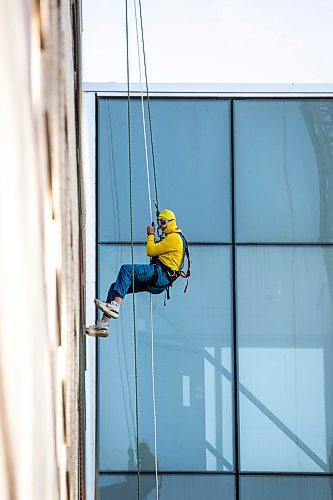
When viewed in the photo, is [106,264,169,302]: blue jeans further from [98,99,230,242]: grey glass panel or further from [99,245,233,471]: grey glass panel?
[98,99,230,242]: grey glass panel

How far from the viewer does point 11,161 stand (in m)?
3.06

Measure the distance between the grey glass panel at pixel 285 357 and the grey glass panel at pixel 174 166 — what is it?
0.66 meters

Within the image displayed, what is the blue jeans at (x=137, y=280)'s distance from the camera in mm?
13133

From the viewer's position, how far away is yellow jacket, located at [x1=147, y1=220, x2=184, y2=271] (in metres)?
13.0

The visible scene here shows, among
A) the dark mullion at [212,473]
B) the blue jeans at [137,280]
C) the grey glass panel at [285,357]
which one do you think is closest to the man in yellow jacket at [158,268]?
the blue jeans at [137,280]

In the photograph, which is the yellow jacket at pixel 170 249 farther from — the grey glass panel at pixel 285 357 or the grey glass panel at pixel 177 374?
the grey glass panel at pixel 285 357

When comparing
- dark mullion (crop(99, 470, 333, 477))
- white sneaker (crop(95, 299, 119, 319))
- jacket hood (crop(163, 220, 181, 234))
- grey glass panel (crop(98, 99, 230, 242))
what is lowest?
dark mullion (crop(99, 470, 333, 477))

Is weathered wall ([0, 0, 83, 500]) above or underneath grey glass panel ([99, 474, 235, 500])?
above

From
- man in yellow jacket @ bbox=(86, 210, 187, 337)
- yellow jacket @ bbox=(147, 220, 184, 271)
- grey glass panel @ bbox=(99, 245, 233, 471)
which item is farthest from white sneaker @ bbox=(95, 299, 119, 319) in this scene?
grey glass panel @ bbox=(99, 245, 233, 471)

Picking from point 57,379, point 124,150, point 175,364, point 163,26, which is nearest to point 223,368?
point 175,364

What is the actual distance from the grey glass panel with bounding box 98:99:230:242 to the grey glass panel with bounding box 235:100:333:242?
0.69 ft

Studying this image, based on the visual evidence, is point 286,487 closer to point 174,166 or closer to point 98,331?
point 98,331

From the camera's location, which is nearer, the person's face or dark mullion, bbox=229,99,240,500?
the person's face

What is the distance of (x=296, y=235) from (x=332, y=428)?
2121 millimetres
